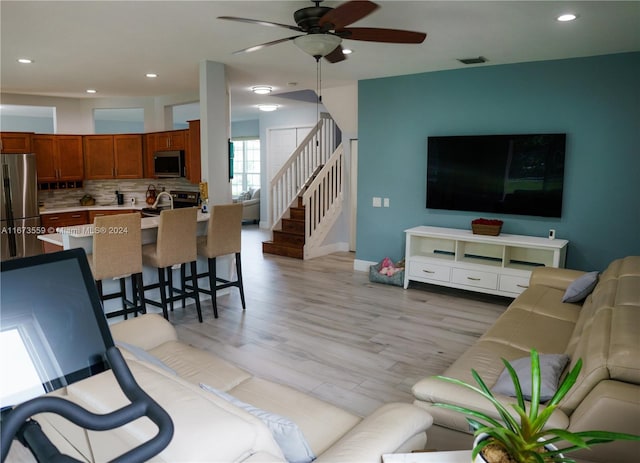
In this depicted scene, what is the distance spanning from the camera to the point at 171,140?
7.43m

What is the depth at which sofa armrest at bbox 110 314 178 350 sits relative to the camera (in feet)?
8.70

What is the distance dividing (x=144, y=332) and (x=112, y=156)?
6048 mm

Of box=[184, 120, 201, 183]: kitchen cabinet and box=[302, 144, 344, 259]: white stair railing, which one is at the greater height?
box=[184, 120, 201, 183]: kitchen cabinet

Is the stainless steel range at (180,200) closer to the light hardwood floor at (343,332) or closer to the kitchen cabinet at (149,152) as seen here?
the kitchen cabinet at (149,152)

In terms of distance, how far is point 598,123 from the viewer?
4625mm

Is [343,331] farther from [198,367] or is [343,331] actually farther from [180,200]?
[180,200]

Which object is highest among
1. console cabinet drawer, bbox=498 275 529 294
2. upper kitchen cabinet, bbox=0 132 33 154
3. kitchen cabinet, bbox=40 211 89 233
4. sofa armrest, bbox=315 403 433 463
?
upper kitchen cabinet, bbox=0 132 33 154

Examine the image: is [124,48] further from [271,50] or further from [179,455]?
[179,455]

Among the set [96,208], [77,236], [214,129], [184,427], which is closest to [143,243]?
[77,236]

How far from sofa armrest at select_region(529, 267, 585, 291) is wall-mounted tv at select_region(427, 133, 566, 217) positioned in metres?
1.13

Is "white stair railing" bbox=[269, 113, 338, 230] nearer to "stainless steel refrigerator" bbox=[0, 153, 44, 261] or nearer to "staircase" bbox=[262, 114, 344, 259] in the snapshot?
"staircase" bbox=[262, 114, 344, 259]

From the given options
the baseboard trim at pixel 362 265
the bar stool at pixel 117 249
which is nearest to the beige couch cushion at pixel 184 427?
the bar stool at pixel 117 249

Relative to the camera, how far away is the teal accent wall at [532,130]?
179 inches

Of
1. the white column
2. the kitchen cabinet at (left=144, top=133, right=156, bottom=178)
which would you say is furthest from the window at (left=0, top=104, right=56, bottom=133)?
the white column
